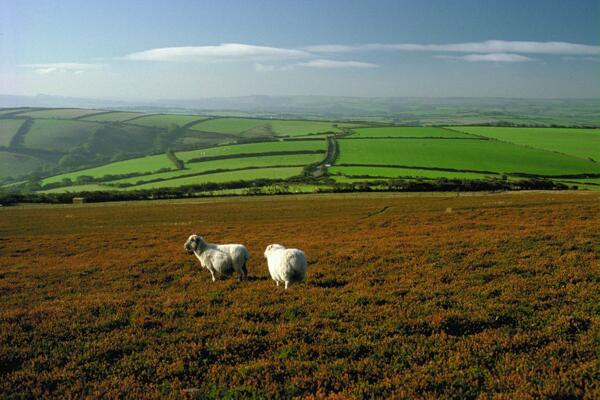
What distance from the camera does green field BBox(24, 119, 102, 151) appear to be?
177m

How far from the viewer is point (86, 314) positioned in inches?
476

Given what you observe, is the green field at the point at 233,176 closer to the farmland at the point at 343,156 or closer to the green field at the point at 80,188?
the farmland at the point at 343,156

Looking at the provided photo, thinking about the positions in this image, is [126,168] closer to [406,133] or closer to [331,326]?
[406,133]

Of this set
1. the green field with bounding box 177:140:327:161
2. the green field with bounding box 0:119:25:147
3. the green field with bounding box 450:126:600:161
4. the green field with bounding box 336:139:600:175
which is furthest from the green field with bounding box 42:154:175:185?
the green field with bounding box 450:126:600:161

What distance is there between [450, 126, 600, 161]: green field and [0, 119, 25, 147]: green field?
207457 mm

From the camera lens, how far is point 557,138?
5340 inches

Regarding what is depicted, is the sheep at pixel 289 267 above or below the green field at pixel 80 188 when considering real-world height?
above

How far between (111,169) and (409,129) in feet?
398

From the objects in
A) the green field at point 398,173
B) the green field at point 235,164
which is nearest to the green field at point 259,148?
the green field at point 235,164

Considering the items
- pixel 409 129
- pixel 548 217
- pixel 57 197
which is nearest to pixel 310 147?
pixel 409 129

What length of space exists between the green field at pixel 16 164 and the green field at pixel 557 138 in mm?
185455

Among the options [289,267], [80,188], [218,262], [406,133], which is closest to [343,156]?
[406,133]

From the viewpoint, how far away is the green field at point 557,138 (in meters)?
116

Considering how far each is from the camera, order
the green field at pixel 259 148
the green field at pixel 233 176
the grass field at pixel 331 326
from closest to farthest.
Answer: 1. the grass field at pixel 331 326
2. the green field at pixel 233 176
3. the green field at pixel 259 148
